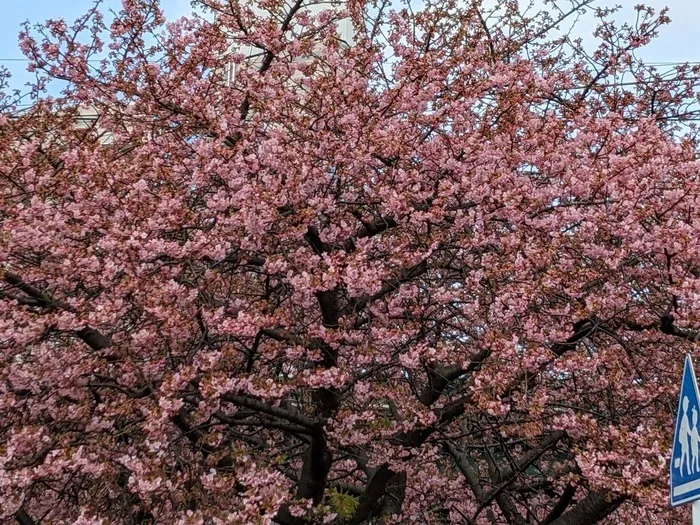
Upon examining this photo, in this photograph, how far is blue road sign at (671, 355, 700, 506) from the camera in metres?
2.44

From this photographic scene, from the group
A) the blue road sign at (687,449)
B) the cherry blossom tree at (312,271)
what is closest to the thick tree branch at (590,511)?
the cherry blossom tree at (312,271)

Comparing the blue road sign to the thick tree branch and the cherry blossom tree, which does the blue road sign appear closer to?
the cherry blossom tree

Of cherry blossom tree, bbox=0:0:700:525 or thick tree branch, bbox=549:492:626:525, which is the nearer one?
cherry blossom tree, bbox=0:0:700:525

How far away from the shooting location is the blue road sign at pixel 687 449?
8.00ft

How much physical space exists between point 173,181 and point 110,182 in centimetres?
43

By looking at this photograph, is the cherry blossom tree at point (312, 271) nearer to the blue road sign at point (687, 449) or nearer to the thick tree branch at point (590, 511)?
the thick tree branch at point (590, 511)

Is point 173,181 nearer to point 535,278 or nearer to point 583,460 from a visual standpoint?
point 535,278

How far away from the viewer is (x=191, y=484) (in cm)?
436

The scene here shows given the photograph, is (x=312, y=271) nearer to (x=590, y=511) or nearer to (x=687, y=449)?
(x=687, y=449)

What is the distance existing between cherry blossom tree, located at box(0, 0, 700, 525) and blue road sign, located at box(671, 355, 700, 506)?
1.06 m

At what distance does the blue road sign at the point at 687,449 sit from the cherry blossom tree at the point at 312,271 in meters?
1.06

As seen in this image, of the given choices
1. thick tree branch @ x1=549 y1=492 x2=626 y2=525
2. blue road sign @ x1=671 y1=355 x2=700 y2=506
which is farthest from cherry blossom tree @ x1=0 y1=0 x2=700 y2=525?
blue road sign @ x1=671 y1=355 x2=700 y2=506

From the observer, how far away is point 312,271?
4461 mm

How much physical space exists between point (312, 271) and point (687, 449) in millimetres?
2580
